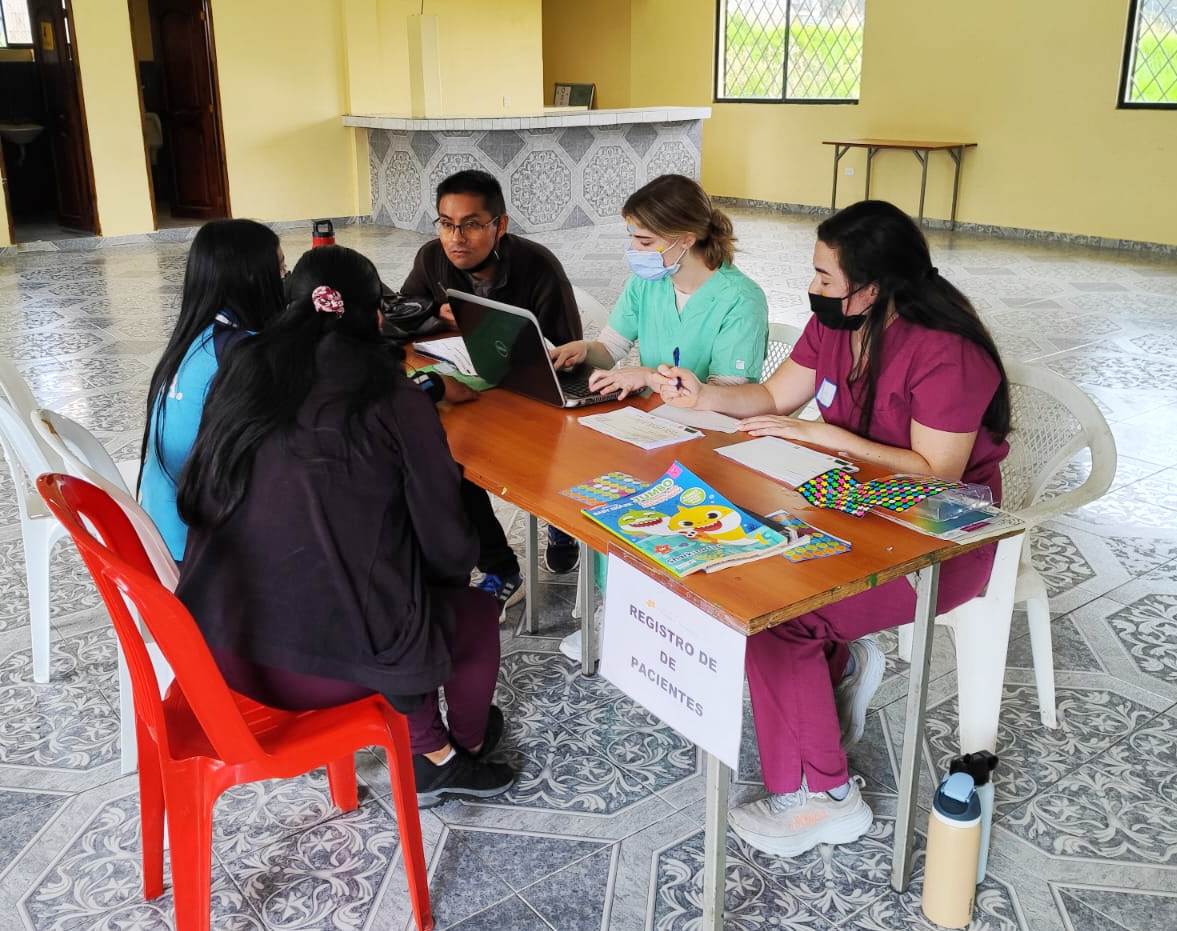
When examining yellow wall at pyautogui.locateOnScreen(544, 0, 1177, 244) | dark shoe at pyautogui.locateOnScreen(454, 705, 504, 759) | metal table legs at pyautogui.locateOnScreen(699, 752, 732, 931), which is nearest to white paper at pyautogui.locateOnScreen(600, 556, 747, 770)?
metal table legs at pyautogui.locateOnScreen(699, 752, 732, 931)

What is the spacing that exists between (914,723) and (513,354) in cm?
115

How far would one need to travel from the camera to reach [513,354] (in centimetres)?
244

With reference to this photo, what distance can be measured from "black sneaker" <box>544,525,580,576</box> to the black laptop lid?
0.74 meters

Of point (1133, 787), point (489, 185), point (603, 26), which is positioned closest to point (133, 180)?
point (603, 26)

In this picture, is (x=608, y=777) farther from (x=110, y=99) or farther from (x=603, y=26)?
(x=603, y=26)

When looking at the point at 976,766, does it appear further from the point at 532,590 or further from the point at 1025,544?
the point at 532,590

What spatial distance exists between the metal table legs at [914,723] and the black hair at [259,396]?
0.92 m

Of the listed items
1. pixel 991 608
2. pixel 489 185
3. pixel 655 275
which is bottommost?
pixel 991 608

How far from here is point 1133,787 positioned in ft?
7.21

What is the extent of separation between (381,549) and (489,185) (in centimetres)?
152

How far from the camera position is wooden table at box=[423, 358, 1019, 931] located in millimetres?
1557

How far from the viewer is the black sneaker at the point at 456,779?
2135 mm

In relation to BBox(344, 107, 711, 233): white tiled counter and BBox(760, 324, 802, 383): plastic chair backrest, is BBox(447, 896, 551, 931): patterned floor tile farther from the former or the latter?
BBox(344, 107, 711, 233): white tiled counter

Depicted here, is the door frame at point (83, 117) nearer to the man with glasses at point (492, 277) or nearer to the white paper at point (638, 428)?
the man with glasses at point (492, 277)
